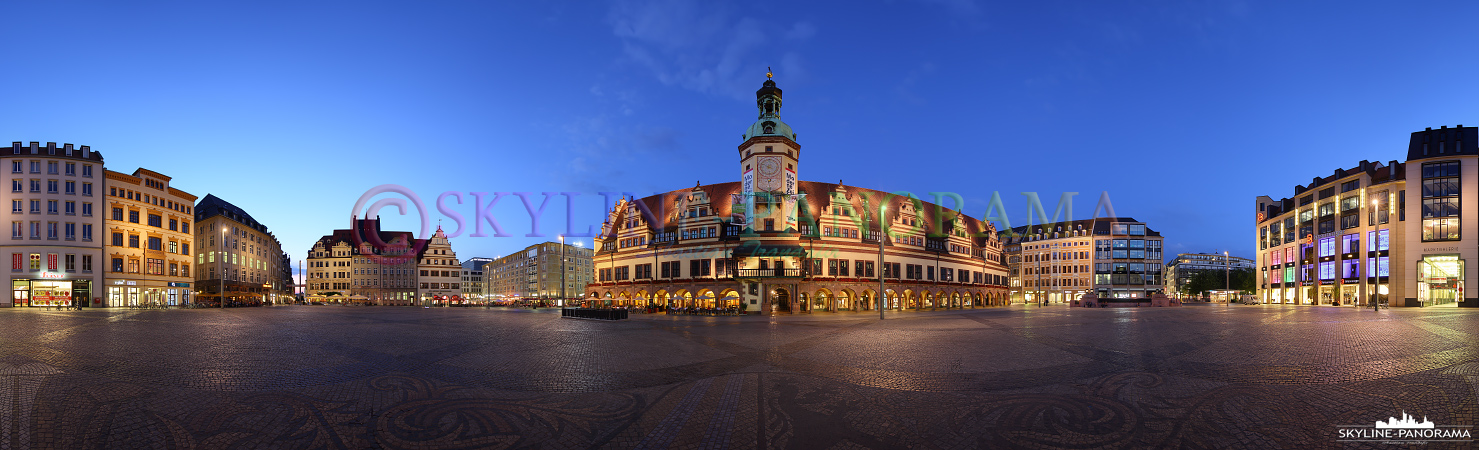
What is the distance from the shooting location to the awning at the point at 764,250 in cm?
6841

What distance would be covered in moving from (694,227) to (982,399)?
201 feet

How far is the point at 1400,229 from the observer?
78812 mm

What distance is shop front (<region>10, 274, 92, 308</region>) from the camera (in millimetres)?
72625

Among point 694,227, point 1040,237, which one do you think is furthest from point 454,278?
point 1040,237

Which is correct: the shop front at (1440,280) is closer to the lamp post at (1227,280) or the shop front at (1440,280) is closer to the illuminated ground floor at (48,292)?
the lamp post at (1227,280)

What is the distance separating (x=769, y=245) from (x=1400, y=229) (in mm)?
76084

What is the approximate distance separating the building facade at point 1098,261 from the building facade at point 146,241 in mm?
140075

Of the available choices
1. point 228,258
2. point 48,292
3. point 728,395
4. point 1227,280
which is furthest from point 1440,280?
point 228,258

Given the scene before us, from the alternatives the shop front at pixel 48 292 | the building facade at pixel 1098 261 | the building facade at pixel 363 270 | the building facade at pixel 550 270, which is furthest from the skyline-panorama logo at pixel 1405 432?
the building facade at pixel 363 270

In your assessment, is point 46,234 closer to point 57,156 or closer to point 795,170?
point 57,156

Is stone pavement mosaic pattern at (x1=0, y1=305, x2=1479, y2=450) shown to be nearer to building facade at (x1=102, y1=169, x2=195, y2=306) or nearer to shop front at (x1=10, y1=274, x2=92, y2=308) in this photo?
shop front at (x1=10, y1=274, x2=92, y2=308)

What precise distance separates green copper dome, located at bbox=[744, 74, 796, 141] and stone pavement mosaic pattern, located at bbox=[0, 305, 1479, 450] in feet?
172

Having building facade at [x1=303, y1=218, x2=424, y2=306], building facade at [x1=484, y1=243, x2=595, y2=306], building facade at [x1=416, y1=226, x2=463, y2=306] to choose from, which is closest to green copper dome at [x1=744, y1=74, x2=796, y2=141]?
building facade at [x1=484, y1=243, x2=595, y2=306]

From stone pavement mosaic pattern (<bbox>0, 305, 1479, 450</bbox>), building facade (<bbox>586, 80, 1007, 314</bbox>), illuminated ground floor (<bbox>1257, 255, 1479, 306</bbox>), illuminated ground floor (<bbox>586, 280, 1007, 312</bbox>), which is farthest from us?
illuminated ground floor (<bbox>1257, 255, 1479, 306</bbox>)
